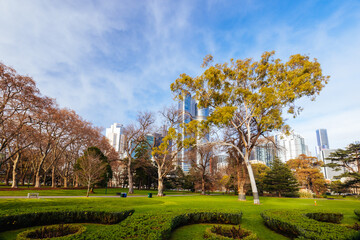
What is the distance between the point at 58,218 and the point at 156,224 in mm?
5279

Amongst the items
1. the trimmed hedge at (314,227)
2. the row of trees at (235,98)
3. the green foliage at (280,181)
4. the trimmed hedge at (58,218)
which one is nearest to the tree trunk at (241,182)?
the row of trees at (235,98)

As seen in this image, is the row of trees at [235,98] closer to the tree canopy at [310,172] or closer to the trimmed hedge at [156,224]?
the trimmed hedge at [156,224]

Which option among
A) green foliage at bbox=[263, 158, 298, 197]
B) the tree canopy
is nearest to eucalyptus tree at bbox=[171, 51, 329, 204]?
green foliage at bbox=[263, 158, 298, 197]

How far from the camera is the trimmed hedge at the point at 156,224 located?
5.57 meters

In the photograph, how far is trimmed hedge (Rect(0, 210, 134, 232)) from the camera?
7.84 m

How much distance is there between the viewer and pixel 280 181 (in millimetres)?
40344

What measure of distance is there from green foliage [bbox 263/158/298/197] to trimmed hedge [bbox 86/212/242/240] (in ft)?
119

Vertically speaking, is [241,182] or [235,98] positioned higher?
[235,98]

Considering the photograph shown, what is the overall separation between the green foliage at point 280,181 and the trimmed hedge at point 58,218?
39.1 meters

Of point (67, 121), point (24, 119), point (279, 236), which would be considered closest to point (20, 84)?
point (24, 119)

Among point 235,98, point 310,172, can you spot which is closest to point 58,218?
point 235,98

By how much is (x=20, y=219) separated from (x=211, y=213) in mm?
8327

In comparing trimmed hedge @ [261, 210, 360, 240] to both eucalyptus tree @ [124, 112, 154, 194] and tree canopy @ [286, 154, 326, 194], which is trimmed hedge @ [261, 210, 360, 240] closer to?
eucalyptus tree @ [124, 112, 154, 194]

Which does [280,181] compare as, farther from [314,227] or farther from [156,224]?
[156,224]
